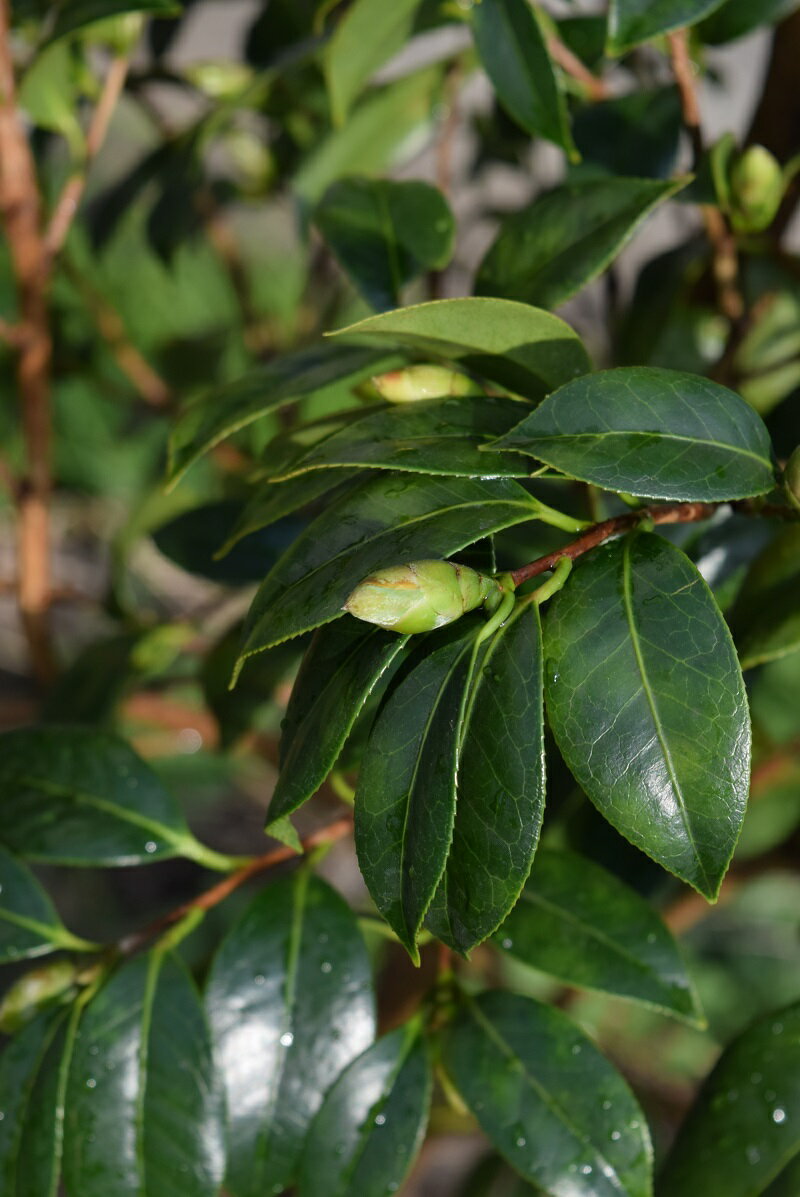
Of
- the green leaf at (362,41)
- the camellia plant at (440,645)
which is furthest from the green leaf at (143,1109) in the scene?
the green leaf at (362,41)

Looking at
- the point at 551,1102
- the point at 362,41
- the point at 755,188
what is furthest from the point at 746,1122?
the point at 362,41

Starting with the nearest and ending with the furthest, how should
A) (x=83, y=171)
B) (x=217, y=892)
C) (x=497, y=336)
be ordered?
(x=497, y=336), (x=217, y=892), (x=83, y=171)

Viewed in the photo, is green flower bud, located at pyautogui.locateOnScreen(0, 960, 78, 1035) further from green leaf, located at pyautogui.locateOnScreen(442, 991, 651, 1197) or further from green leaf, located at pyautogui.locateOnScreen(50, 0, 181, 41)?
green leaf, located at pyautogui.locateOnScreen(50, 0, 181, 41)

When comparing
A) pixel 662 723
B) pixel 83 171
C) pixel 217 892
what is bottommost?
pixel 217 892

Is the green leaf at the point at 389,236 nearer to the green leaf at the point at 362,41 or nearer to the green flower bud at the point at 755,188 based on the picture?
the green leaf at the point at 362,41

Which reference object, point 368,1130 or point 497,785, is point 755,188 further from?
point 368,1130

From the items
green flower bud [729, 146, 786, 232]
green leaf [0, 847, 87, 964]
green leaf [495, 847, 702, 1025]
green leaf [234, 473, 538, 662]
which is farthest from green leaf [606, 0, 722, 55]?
green leaf [0, 847, 87, 964]

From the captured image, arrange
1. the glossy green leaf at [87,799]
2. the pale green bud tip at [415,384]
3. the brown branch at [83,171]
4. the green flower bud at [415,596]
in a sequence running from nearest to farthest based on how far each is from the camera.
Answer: the green flower bud at [415,596] < the pale green bud tip at [415,384] < the glossy green leaf at [87,799] < the brown branch at [83,171]
